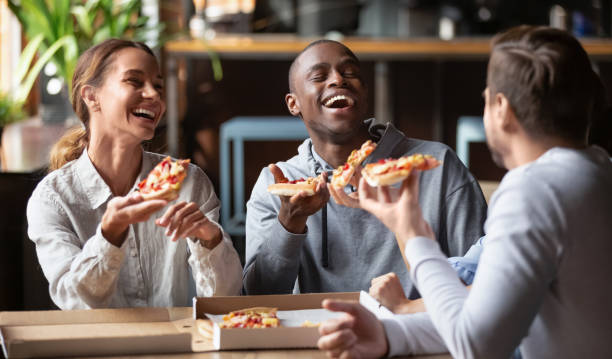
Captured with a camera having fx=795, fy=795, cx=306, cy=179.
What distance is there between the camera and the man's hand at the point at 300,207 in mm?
1686

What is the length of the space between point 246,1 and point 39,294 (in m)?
5.35

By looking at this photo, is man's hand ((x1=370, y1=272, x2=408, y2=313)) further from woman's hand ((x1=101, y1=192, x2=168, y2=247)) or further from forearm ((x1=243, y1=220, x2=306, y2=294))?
woman's hand ((x1=101, y1=192, x2=168, y2=247))

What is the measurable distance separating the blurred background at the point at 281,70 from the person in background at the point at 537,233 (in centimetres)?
278

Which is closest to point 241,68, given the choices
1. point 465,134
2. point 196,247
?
point 465,134

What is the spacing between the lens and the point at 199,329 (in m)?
1.46

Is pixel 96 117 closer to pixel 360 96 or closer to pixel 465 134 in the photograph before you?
pixel 360 96

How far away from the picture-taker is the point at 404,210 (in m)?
1.29

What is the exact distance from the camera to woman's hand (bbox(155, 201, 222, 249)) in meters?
1.53

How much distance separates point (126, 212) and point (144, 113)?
0.38 metres

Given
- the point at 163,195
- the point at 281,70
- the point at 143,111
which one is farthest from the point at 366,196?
the point at 281,70

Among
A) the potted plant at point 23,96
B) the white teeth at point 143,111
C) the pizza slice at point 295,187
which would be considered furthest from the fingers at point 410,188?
the potted plant at point 23,96

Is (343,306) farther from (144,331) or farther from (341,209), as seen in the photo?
(341,209)

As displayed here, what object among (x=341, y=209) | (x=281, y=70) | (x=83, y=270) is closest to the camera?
(x=83, y=270)

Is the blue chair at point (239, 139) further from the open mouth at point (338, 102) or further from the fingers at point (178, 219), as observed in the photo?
the fingers at point (178, 219)
